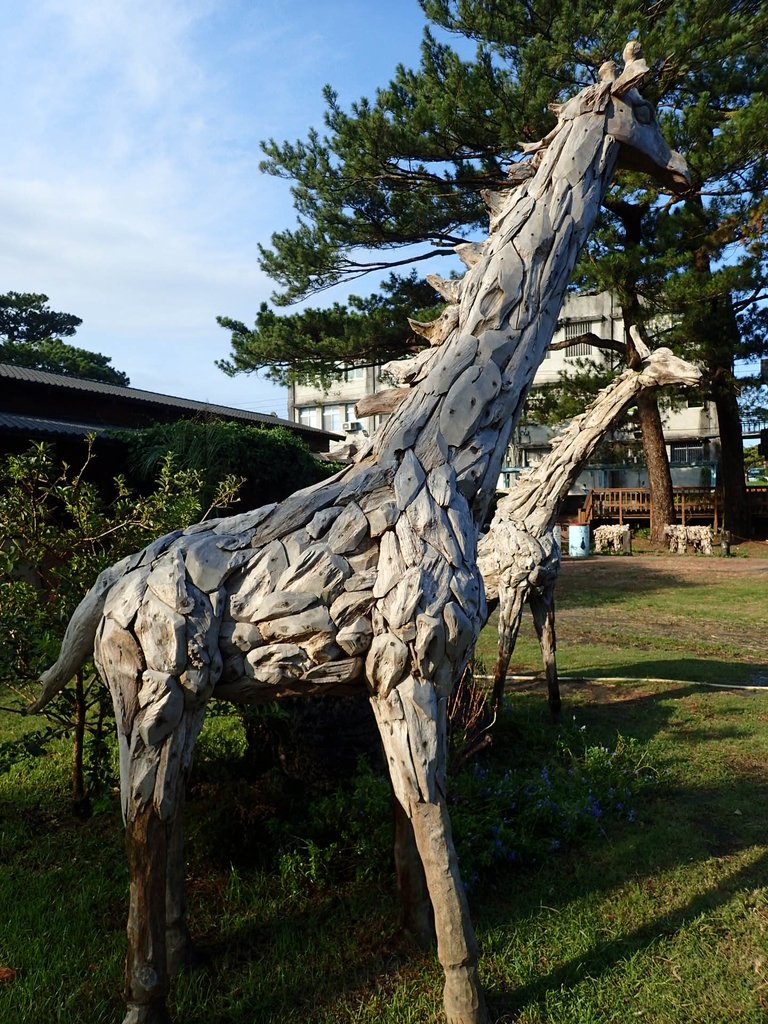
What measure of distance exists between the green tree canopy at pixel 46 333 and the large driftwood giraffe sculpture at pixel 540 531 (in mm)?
24699

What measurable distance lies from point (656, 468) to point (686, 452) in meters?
9.76

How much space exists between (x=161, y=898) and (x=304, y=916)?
102 centimetres

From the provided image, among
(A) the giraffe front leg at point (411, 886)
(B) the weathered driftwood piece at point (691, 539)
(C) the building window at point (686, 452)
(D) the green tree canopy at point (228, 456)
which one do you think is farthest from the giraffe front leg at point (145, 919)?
(C) the building window at point (686, 452)

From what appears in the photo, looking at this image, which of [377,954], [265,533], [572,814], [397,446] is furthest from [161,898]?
[572,814]

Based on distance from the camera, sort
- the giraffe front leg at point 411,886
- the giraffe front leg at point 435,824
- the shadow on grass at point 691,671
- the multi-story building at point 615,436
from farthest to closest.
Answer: the multi-story building at point 615,436, the shadow on grass at point 691,671, the giraffe front leg at point 411,886, the giraffe front leg at point 435,824

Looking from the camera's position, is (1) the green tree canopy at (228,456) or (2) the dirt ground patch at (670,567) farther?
(2) the dirt ground patch at (670,567)

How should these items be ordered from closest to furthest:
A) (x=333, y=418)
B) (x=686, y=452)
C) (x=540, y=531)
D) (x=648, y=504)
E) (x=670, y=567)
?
(x=540, y=531), (x=670, y=567), (x=648, y=504), (x=686, y=452), (x=333, y=418)

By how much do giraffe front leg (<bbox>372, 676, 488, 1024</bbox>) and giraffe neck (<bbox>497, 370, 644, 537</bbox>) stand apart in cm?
363

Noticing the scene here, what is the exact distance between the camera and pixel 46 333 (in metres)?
31.7

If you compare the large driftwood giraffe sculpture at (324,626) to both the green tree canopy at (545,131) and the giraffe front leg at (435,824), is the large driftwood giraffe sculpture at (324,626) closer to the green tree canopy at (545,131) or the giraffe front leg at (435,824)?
the giraffe front leg at (435,824)

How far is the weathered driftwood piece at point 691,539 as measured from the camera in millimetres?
18984

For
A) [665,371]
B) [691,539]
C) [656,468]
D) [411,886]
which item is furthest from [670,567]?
[411,886]

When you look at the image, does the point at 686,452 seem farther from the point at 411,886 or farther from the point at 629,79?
the point at 411,886

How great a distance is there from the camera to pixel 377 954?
2914 millimetres
